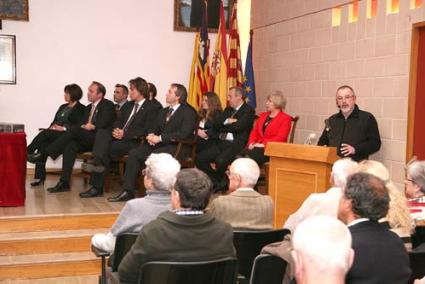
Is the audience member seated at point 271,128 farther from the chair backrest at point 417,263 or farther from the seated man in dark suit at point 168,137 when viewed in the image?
the chair backrest at point 417,263

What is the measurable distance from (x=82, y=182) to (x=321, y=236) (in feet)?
20.4

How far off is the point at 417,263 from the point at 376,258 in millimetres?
658

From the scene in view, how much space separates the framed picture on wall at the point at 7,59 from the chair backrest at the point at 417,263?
22.3ft

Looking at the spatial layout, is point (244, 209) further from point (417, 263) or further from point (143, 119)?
point (143, 119)

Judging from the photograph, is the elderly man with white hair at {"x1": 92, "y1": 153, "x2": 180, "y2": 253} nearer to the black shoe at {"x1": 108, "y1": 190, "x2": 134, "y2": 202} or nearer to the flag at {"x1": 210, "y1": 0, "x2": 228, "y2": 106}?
the black shoe at {"x1": 108, "y1": 190, "x2": 134, "y2": 202}

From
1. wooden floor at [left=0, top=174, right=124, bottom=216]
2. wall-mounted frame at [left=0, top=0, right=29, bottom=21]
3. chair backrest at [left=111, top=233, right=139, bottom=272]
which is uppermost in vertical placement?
wall-mounted frame at [left=0, top=0, right=29, bottom=21]

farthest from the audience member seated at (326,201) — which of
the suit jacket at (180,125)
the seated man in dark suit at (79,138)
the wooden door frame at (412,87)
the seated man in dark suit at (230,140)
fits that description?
the seated man in dark suit at (79,138)

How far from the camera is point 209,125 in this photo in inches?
276

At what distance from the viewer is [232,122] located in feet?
22.5

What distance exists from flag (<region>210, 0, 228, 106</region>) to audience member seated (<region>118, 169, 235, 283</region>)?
5516 millimetres

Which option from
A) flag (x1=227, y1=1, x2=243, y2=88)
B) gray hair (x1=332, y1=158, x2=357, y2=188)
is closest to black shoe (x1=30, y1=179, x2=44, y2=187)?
flag (x1=227, y1=1, x2=243, y2=88)

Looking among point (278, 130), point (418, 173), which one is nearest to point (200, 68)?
point (278, 130)

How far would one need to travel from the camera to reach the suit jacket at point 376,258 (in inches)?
81.6

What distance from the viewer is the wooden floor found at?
5500 mm
